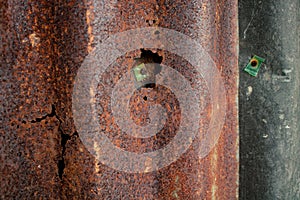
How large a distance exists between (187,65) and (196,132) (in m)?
0.14

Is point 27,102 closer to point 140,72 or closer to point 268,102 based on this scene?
point 140,72

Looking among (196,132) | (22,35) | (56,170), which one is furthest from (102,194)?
(22,35)

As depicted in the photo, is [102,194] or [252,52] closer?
[102,194]

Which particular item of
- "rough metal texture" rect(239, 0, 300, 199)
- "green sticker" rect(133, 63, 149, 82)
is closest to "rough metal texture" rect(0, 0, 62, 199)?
"green sticker" rect(133, 63, 149, 82)

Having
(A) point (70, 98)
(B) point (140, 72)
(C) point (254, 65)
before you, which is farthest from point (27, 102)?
(C) point (254, 65)

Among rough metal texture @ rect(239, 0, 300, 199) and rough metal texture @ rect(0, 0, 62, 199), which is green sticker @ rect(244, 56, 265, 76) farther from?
rough metal texture @ rect(0, 0, 62, 199)

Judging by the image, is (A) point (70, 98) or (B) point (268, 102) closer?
(A) point (70, 98)

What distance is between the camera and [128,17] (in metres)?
0.70

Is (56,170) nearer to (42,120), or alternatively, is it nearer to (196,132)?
(42,120)

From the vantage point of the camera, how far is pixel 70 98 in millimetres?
683

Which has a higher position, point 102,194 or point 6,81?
point 6,81

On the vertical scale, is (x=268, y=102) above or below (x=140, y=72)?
below

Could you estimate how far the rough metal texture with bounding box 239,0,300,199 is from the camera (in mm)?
960

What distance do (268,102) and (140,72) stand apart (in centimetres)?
43
